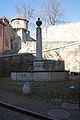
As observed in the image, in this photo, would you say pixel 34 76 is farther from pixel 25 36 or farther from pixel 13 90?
pixel 25 36

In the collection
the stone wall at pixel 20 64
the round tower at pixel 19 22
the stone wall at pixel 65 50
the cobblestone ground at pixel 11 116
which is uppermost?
the round tower at pixel 19 22

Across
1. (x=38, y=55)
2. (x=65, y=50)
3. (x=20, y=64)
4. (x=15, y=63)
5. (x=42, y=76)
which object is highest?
(x=65, y=50)

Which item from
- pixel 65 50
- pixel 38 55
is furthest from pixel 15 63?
pixel 38 55

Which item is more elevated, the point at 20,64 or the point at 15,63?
the point at 15,63

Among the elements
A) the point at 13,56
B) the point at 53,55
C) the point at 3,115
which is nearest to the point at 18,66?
the point at 13,56

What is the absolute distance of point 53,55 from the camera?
105 feet

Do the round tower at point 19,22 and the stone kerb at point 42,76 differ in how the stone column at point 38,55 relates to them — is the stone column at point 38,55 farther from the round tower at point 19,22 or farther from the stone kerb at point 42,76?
the round tower at point 19,22

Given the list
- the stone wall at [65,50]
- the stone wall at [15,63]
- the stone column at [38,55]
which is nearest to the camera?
the stone column at [38,55]

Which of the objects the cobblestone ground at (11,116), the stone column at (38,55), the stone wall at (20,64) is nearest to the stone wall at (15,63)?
the stone wall at (20,64)

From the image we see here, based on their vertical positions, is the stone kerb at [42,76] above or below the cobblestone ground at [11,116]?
above

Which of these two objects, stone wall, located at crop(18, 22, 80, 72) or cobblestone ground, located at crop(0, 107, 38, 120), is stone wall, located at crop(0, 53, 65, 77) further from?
cobblestone ground, located at crop(0, 107, 38, 120)

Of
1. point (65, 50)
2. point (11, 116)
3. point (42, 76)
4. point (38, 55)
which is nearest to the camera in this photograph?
point (11, 116)

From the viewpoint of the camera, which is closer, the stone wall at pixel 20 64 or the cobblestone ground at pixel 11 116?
the cobblestone ground at pixel 11 116

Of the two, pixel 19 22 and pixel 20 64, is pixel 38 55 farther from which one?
pixel 19 22
